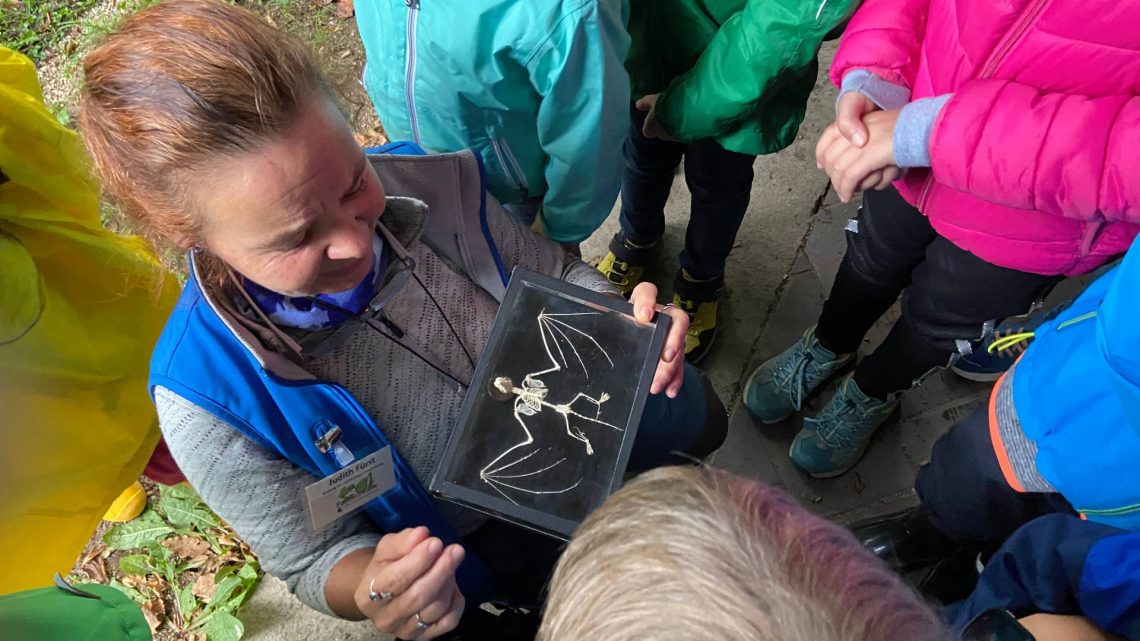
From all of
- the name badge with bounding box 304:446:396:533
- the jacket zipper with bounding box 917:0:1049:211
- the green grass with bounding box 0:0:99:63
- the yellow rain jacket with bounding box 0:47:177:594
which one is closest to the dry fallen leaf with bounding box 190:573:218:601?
the yellow rain jacket with bounding box 0:47:177:594

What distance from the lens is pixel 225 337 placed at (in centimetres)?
121

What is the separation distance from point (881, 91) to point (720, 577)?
1.30 meters

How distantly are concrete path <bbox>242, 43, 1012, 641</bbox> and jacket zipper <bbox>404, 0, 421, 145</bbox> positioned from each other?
1.40 meters

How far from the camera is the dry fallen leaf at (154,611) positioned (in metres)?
2.32

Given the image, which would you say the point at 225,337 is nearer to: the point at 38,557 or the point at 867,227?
the point at 38,557

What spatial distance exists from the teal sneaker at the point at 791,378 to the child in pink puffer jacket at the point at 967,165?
4.1 inches

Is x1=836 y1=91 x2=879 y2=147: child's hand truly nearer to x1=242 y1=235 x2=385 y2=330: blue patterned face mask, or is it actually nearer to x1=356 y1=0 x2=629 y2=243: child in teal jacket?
x1=356 y1=0 x2=629 y2=243: child in teal jacket

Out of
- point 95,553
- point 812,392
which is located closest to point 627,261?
point 812,392

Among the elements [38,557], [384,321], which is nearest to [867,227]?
[384,321]

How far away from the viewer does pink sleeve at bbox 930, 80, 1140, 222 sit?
3.94 feet

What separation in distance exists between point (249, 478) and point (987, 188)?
1.44 metres

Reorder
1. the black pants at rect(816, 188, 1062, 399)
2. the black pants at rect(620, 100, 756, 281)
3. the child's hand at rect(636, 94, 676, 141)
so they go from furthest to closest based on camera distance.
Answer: the black pants at rect(620, 100, 756, 281) → the child's hand at rect(636, 94, 676, 141) → the black pants at rect(816, 188, 1062, 399)

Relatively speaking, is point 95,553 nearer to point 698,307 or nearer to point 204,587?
point 204,587

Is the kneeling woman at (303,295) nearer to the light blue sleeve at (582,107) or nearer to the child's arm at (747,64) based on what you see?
the light blue sleeve at (582,107)
